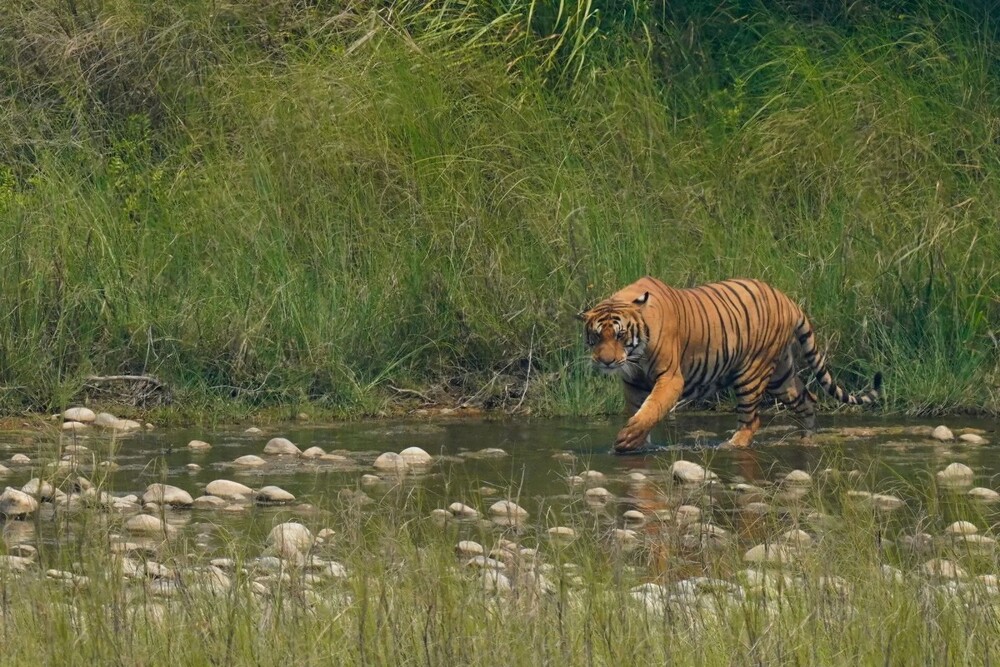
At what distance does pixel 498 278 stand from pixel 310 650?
19.5 ft

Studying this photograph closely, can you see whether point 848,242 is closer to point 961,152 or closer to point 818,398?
point 818,398

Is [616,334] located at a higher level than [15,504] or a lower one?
higher

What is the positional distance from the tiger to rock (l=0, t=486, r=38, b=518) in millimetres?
2757

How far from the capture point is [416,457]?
745 centimetres

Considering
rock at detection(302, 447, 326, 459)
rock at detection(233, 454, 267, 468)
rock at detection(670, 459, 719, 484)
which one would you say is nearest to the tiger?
rock at detection(670, 459, 719, 484)

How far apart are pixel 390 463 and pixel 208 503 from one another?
1123 mm

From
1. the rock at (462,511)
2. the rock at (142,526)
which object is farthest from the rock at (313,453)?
the rock at (142,526)

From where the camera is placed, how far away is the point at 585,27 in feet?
39.1

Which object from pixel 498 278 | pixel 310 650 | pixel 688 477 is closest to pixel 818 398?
pixel 498 278

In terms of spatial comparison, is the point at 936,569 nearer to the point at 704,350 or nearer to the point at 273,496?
the point at 273,496

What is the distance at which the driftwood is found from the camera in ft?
29.2

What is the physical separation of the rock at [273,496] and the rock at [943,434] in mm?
3223

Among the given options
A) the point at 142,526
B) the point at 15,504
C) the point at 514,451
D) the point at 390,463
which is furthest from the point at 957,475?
the point at 15,504

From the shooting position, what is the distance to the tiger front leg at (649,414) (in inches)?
307
